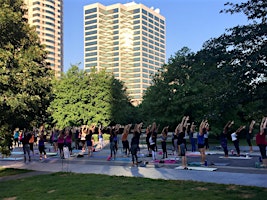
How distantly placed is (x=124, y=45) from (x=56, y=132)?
5809 inches

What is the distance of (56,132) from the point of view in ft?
85.4

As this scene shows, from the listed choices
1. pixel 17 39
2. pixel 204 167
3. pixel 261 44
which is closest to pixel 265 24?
pixel 261 44

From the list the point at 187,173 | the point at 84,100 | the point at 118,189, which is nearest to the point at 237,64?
the point at 118,189

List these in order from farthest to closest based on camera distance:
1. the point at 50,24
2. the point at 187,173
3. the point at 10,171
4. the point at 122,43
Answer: the point at 122,43
the point at 50,24
the point at 10,171
the point at 187,173

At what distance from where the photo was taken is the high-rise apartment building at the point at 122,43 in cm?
16500

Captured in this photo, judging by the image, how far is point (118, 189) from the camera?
988cm

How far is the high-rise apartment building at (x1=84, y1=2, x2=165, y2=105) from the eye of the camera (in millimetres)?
165000

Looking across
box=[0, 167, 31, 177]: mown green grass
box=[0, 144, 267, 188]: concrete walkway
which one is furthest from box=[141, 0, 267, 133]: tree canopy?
box=[0, 167, 31, 177]: mown green grass

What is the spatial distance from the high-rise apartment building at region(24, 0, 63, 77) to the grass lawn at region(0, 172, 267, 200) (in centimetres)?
13350

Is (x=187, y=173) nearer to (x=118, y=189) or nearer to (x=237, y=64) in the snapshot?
(x=118, y=189)

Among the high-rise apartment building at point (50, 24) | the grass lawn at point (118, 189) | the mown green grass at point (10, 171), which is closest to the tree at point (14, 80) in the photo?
the mown green grass at point (10, 171)

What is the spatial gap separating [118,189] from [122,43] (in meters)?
164

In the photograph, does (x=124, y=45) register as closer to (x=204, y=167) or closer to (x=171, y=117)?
(x=171, y=117)

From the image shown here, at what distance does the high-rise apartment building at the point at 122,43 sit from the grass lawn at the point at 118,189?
150m
